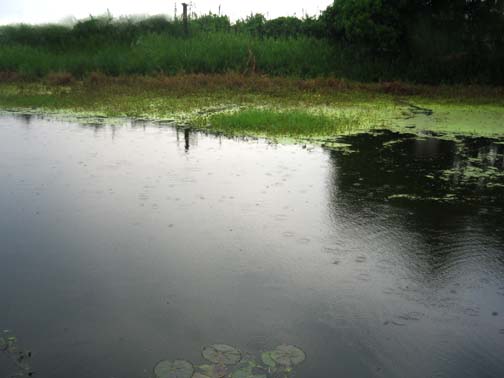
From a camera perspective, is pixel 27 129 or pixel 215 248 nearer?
pixel 215 248

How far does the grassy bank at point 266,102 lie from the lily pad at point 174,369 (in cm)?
697

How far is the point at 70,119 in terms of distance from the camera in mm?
11391

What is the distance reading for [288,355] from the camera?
3.02 m

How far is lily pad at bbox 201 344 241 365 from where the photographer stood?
294 centimetres

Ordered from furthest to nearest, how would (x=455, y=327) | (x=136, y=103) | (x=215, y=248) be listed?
(x=136, y=103) → (x=215, y=248) → (x=455, y=327)

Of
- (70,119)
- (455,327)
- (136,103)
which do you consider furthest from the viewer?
(136,103)

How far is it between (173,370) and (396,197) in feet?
12.9

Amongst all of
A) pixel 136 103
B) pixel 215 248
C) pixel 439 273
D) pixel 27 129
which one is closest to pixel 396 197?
pixel 439 273

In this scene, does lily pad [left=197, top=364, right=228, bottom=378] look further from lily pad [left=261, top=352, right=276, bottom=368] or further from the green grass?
the green grass

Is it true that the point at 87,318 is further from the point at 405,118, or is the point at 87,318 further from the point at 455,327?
the point at 405,118

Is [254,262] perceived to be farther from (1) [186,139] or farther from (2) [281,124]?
(2) [281,124]

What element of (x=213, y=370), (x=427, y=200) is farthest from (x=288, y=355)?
(x=427, y=200)

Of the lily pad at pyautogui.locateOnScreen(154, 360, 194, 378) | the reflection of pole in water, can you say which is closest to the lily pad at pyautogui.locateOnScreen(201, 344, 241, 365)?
the lily pad at pyautogui.locateOnScreen(154, 360, 194, 378)

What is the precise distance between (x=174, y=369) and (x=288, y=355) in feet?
2.18
